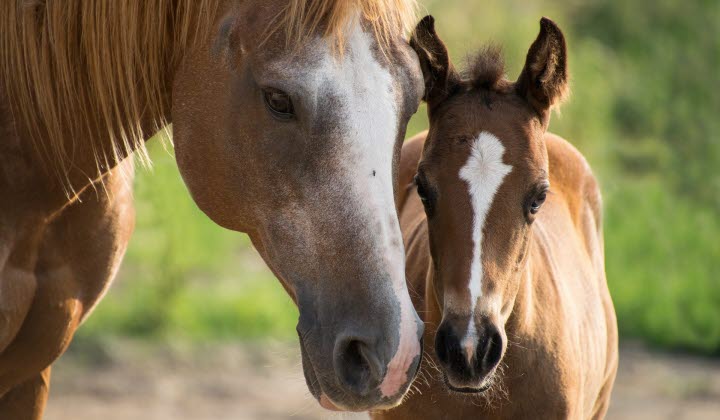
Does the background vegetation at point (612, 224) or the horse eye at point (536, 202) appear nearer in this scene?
the horse eye at point (536, 202)

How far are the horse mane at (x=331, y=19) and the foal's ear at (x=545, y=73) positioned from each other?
0.75 meters

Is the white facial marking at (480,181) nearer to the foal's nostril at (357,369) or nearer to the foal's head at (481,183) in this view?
the foal's head at (481,183)

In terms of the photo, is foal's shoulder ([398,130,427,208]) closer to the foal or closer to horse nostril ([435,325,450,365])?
the foal

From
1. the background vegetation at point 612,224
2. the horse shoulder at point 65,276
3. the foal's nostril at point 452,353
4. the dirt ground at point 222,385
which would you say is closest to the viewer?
the foal's nostril at point 452,353

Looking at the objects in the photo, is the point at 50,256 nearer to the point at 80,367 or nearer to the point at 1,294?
the point at 1,294

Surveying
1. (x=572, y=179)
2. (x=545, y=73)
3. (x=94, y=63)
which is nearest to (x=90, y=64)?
(x=94, y=63)

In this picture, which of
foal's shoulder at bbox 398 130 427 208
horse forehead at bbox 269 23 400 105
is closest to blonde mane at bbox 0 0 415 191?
horse forehead at bbox 269 23 400 105

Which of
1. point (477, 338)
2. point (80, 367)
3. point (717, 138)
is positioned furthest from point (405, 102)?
point (717, 138)

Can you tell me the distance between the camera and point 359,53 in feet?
7.13

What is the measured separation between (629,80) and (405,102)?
9354 mm

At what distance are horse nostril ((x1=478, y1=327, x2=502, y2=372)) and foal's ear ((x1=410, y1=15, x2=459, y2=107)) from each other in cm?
76

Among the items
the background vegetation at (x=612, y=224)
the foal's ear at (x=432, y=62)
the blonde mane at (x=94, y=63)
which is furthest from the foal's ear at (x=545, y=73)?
the background vegetation at (x=612, y=224)

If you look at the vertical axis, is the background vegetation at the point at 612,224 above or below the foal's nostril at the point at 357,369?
below

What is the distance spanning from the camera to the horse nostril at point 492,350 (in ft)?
8.23
